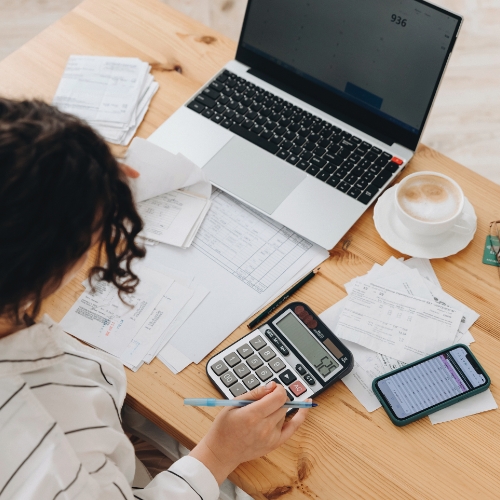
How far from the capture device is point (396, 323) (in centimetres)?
83

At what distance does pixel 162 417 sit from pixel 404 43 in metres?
0.65

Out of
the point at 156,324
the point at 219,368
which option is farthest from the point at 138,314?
the point at 219,368

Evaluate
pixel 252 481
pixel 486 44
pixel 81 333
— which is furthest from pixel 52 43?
pixel 486 44

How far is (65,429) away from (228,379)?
0.22 metres

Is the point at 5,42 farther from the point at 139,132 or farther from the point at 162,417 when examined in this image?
the point at 162,417

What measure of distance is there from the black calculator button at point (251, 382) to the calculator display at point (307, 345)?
2.9 inches

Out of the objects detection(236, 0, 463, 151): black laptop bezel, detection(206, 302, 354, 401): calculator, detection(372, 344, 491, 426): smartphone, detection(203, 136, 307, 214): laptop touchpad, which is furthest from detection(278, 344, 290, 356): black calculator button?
detection(236, 0, 463, 151): black laptop bezel

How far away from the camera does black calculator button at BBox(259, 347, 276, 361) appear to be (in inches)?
31.5

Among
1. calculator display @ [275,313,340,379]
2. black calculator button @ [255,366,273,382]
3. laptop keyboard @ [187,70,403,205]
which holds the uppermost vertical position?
laptop keyboard @ [187,70,403,205]

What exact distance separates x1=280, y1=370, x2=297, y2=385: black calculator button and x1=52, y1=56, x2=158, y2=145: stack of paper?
49 cm

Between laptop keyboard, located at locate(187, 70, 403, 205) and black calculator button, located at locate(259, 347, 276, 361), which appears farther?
laptop keyboard, located at locate(187, 70, 403, 205)

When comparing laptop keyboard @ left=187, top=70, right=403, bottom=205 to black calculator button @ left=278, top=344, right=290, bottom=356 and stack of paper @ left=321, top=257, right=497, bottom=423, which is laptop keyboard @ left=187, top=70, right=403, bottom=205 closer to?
stack of paper @ left=321, top=257, right=497, bottom=423

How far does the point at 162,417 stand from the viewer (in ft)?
2.53

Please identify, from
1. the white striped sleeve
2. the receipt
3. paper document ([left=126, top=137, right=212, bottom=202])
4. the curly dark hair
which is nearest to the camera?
A: the curly dark hair
